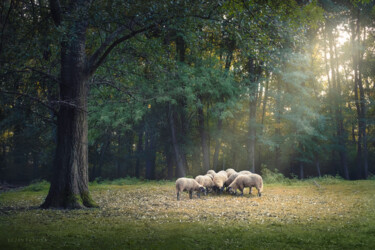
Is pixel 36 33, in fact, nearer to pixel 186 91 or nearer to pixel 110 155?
pixel 186 91

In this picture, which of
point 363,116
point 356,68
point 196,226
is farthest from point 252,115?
point 196,226

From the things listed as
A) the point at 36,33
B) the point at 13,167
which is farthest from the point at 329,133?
the point at 13,167

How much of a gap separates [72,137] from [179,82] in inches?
481

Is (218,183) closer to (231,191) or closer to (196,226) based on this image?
(231,191)

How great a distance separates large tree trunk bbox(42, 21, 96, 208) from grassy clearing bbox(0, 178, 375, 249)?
0.84 m

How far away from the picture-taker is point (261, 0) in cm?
1074

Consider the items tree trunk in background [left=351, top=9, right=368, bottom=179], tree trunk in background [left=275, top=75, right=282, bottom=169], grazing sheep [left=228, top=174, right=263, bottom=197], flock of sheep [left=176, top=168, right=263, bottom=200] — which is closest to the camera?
flock of sheep [left=176, top=168, right=263, bottom=200]

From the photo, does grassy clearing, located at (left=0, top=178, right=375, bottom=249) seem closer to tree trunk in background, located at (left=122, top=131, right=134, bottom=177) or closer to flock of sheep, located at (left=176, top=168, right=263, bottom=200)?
flock of sheep, located at (left=176, top=168, right=263, bottom=200)

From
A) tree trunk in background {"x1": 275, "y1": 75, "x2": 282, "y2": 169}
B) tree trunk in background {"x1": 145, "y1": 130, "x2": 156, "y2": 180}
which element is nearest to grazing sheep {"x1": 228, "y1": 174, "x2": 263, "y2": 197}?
tree trunk in background {"x1": 275, "y1": 75, "x2": 282, "y2": 169}

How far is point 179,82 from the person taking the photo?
22859 millimetres

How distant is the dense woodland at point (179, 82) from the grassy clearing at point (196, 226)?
261 cm

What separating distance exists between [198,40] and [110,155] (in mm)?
27102

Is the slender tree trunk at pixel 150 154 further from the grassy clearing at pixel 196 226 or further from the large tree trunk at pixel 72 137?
the grassy clearing at pixel 196 226

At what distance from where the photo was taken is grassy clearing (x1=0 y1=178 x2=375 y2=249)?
668 cm
